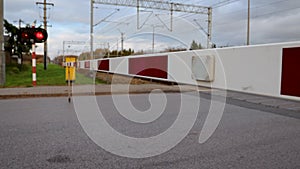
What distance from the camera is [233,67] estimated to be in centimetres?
126

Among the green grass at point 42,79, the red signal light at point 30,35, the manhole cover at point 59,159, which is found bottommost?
the manhole cover at point 59,159

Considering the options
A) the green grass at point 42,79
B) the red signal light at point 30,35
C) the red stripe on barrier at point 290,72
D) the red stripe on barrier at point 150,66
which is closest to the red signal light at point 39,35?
the red signal light at point 30,35

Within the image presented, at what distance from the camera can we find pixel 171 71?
1.79 metres

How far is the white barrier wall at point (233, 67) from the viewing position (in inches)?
42.2

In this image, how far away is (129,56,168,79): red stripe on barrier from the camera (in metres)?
1.85

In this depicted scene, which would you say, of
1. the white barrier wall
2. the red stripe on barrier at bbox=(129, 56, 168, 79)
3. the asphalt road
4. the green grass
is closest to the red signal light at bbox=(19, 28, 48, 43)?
the green grass

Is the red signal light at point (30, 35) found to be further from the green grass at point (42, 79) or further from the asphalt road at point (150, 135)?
the asphalt road at point (150, 135)

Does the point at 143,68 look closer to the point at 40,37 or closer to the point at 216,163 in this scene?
the point at 216,163

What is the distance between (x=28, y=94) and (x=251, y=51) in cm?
954

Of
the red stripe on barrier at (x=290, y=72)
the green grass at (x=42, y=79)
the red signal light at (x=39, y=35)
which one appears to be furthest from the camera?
the green grass at (x=42, y=79)

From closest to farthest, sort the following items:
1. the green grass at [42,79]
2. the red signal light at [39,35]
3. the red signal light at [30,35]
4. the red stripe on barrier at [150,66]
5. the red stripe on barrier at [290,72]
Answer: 1. the red stripe on barrier at [290,72]
2. the red stripe on barrier at [150,66]
3. the red signal light at [30,35]
4. the red signal light at [39,35]
5. the green grass at [42,79]

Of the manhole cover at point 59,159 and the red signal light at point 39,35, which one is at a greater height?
the red signal light at point 39,35

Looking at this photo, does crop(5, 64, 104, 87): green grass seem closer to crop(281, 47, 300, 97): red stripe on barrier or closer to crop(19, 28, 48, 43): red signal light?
crop(19, 28, 48, 43): red signal light

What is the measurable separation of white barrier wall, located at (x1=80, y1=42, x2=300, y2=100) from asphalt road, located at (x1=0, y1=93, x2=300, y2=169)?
164 cm
